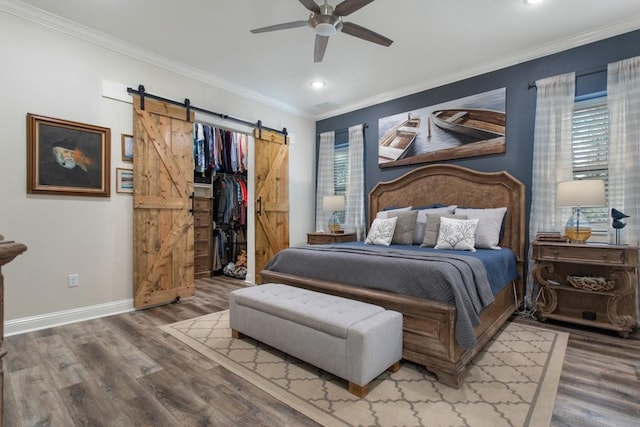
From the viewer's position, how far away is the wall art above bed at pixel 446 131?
12.5ft

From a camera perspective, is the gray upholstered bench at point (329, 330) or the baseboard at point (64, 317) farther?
the baseboard at point (64, 317)

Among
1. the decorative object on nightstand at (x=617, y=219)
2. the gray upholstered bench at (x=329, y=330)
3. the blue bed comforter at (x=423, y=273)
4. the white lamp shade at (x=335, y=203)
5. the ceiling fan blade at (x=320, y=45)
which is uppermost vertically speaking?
the ceiling fan blade at (x=320, y=45)

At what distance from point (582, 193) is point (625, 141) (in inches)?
28.4

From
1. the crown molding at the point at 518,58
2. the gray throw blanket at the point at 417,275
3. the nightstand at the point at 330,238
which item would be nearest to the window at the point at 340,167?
the crown molding at the point at 518,58

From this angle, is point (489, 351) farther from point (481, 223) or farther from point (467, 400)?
point (481, 223)

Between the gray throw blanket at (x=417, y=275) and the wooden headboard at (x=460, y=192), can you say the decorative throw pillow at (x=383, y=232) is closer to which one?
the wooden headboard at (x=460, y=192)

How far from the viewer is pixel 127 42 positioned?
3.40 m

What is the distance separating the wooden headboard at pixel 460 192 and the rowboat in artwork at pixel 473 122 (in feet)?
1.54

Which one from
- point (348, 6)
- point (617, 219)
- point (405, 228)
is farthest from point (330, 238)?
point (617, 219)

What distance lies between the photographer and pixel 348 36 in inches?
128

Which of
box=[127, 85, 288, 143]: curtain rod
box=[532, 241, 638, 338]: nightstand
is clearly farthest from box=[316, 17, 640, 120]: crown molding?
box=[532, 241, 638, 338]: nightstand

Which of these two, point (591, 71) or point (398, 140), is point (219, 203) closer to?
point (398, 140)

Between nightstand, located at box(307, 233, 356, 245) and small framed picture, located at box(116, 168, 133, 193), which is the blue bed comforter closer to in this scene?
nightstand, located at box(307, 233, 356, 245)

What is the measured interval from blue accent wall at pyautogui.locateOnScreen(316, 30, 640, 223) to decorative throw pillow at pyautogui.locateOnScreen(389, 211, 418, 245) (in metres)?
1.00
